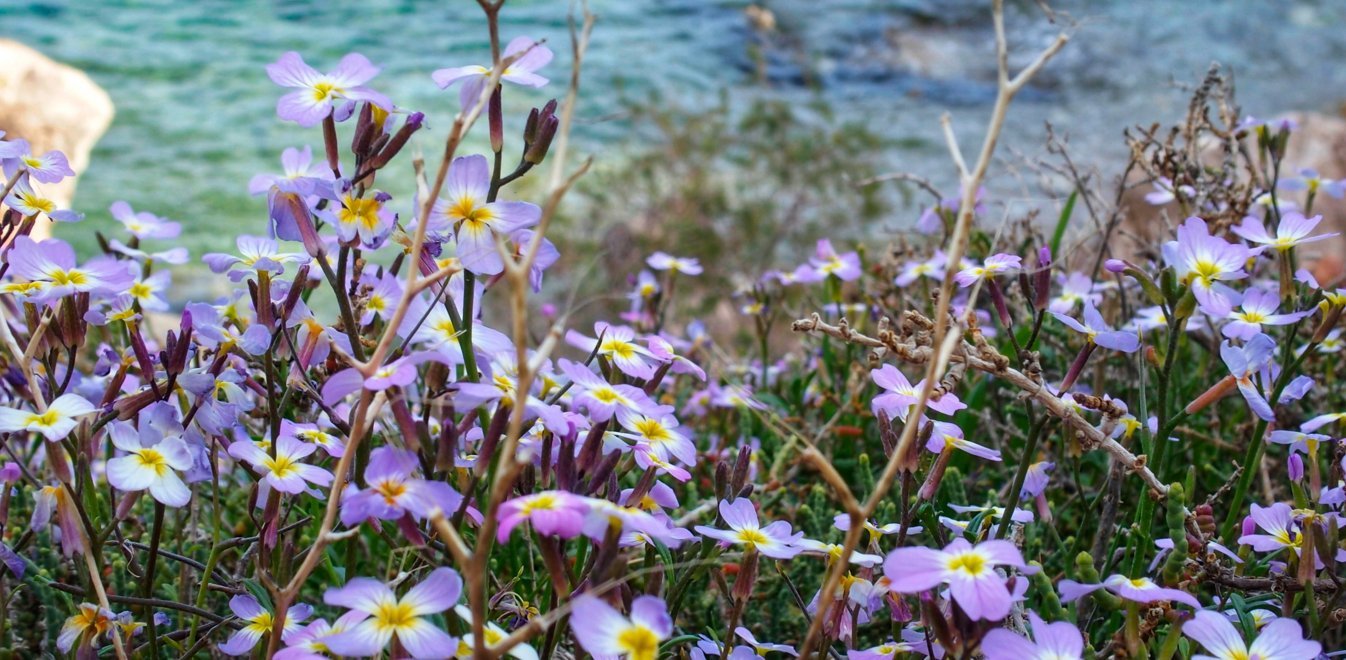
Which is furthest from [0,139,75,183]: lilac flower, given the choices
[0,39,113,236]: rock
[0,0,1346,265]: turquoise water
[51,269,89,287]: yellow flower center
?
[0,0,1346,265]: turquoise water

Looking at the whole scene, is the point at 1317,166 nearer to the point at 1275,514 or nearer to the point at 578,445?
the point at 1275,514

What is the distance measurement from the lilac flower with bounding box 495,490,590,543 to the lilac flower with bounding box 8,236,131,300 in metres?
0.49

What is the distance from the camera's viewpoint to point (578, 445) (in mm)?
961

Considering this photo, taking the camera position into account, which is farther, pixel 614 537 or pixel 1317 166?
pixel 1317 166

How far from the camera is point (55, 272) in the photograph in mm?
973

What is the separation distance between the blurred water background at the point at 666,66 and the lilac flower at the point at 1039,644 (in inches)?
192

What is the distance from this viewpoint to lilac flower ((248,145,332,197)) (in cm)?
90

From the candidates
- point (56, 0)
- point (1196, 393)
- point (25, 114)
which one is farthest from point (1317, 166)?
point (56, 0)

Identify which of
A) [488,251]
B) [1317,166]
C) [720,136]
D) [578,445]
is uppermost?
[488,251]

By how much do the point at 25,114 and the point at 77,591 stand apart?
350 centimetres

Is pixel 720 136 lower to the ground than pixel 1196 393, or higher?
lower

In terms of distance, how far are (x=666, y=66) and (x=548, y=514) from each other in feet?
22.9

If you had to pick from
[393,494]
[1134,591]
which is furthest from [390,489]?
[1134,591]

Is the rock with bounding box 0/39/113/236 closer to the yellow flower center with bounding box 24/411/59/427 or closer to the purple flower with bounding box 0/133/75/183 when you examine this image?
the purple flower with bounding box 0/133/75/183
